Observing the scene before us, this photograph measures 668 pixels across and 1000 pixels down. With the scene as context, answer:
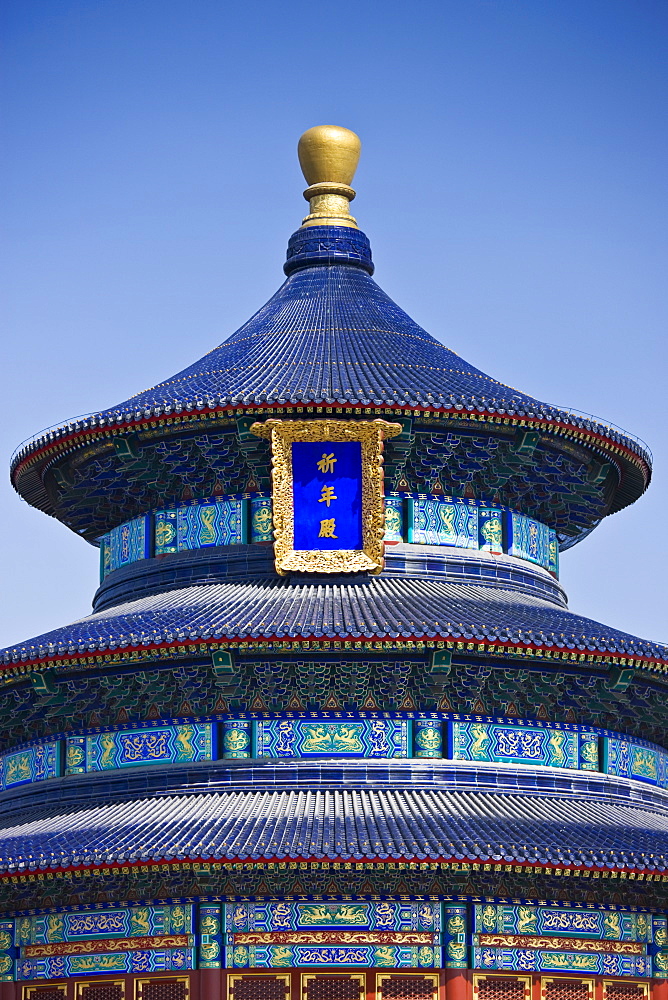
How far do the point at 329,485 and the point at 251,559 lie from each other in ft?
6.24

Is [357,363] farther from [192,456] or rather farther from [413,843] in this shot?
[413,843]

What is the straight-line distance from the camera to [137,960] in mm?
30891

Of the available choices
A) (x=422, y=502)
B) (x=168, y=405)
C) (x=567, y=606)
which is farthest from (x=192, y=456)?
(x=567, y=606)

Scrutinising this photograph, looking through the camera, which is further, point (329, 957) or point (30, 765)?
point (30, 765)

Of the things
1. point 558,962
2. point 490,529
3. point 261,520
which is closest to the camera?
point 558,962

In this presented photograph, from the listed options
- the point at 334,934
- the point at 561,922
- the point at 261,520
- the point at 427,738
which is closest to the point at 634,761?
the point at 427,738

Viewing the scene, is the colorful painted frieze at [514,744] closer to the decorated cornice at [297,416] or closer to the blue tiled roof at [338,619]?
the blue tiled roof at [338,619]

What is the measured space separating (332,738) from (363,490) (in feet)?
15.4

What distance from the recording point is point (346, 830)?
30.2 meters

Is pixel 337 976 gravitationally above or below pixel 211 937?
below

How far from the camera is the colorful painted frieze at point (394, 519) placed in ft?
116

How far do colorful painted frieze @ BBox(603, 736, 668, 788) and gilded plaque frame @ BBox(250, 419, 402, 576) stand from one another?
5.00 m

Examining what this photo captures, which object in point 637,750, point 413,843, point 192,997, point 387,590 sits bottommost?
point 192,997

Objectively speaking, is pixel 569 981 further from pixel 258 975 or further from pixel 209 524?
pixel 209 524
